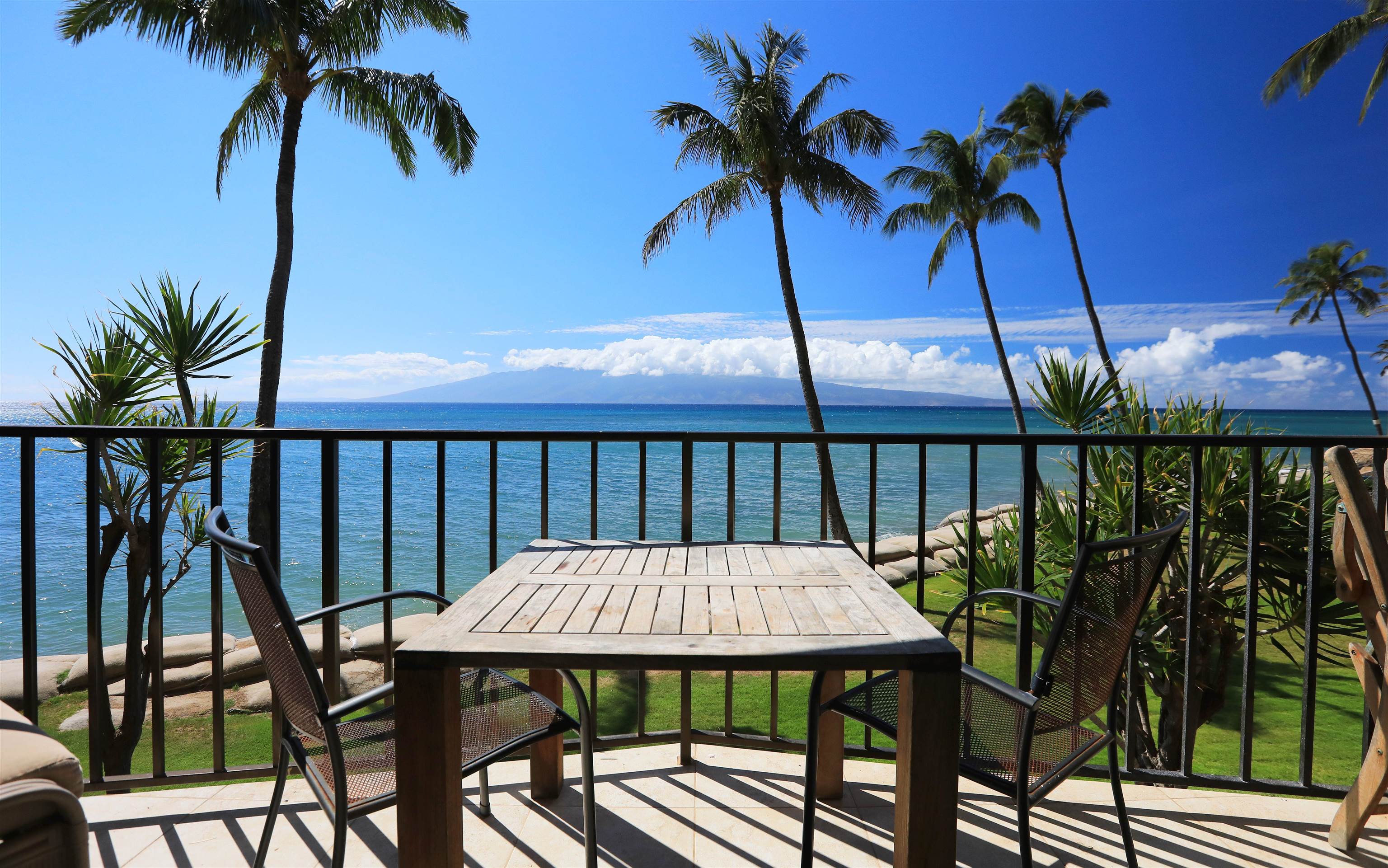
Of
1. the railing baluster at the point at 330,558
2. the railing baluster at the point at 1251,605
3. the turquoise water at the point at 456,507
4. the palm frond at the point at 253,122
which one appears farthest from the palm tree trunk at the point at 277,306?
the railing baluster at the point at 1251,605

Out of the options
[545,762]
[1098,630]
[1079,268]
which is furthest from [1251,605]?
[1079,268]

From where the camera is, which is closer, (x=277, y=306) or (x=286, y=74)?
(x=277, y=306)

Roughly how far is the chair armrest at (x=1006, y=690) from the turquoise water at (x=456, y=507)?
3.84 m

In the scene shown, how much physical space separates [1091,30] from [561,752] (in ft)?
134

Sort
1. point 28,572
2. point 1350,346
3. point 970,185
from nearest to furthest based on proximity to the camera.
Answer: point 28,572, point 970,185, point 1350,346

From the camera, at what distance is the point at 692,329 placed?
65.2 meters

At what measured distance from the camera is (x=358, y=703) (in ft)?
3.89

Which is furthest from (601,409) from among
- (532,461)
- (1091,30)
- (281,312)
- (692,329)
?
(281,312)

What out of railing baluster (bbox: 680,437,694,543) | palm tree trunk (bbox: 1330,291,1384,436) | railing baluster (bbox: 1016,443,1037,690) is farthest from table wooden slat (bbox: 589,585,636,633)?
palm tree trunk (bbox: 1330,291,1384,436)

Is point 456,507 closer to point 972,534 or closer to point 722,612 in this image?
point 972,534

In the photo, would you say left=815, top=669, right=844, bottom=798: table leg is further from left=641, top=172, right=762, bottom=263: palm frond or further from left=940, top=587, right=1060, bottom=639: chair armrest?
left=641, top=172, right=762, bottom=263: palm frond

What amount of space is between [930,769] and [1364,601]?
1446 millimetres

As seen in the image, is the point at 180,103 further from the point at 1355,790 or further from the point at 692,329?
the point at 692,329

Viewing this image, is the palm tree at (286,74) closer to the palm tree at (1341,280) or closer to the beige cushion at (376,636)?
the beige cushion at (376,636)
